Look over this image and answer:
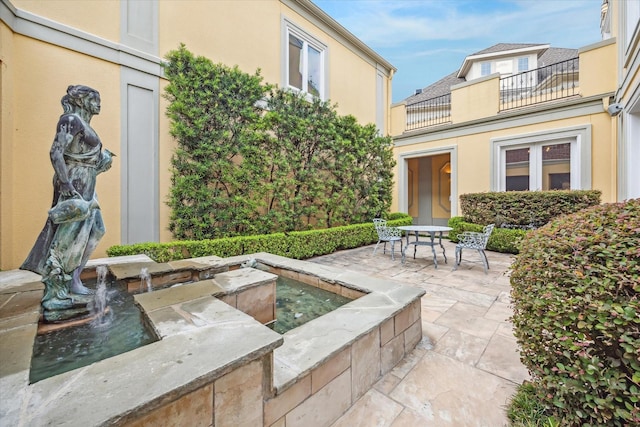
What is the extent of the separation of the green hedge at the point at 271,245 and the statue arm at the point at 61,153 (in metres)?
2.60

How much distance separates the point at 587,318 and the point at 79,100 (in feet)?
11.3

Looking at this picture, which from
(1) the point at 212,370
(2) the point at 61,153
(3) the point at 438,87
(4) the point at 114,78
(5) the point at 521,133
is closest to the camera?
(1) the point at 212,370

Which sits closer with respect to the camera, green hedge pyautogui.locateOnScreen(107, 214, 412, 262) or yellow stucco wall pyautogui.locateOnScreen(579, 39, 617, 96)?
green hedge pyautogui.locateOnScreen(107, 214, 412, 262)

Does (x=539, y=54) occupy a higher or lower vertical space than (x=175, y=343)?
higher

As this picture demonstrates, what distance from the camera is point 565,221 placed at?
165 centimetres

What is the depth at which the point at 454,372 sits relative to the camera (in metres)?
1.98

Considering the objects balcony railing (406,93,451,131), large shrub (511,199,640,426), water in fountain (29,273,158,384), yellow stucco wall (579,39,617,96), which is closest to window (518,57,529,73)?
balcony railing (406,93,451,131)

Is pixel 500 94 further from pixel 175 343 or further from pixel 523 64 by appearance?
pixel 175 343

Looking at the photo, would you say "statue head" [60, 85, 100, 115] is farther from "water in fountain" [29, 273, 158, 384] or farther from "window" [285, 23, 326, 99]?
"window" [285, 23, 326, 99]

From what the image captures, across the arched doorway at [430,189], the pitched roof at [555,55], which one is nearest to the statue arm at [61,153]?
the arched doorway at [430,189]

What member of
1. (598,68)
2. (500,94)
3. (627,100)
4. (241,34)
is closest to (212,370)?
(241,34)

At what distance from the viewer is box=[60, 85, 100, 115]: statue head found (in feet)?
6.47

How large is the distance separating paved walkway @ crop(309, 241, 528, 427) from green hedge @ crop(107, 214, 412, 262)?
303cm

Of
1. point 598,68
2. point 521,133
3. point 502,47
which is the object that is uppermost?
point 502,47
